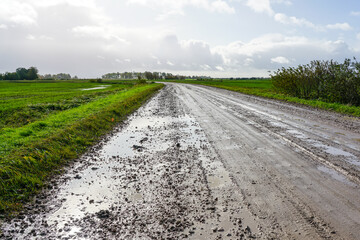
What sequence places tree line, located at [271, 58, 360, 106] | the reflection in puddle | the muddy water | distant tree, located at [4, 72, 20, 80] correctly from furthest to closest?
distant tree, located at [4, 72, 20, 80], tree line, located at [271, 58, 360, 106], the reflection in puddle, the muddy water

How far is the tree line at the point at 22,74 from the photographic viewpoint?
11819 centimetres

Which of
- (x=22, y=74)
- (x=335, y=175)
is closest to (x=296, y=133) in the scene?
(x=335, y=175)

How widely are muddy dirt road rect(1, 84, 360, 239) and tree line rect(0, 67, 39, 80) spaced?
13705 cm

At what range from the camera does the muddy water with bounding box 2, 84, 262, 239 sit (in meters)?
3.66

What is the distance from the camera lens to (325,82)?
67.6 ft

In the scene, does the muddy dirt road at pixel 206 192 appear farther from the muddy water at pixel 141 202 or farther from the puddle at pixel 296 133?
the puddle at pixel 296 133

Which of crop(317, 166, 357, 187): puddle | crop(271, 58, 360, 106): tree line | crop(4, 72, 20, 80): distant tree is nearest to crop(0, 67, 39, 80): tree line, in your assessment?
crop(4, 72, 20, 80): distant tree

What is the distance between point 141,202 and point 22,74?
487 feet

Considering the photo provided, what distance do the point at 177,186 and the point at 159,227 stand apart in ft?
4.75

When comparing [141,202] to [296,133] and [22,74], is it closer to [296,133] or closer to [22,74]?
[296,133]

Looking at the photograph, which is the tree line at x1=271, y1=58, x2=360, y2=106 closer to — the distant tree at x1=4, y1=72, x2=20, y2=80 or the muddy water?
the muddy water

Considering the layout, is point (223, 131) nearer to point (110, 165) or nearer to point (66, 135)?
point (110, 165)

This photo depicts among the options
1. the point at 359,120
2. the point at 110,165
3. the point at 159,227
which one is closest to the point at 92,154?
the point at 110,165

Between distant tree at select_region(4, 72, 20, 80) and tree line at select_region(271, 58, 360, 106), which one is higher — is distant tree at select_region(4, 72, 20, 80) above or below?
above
